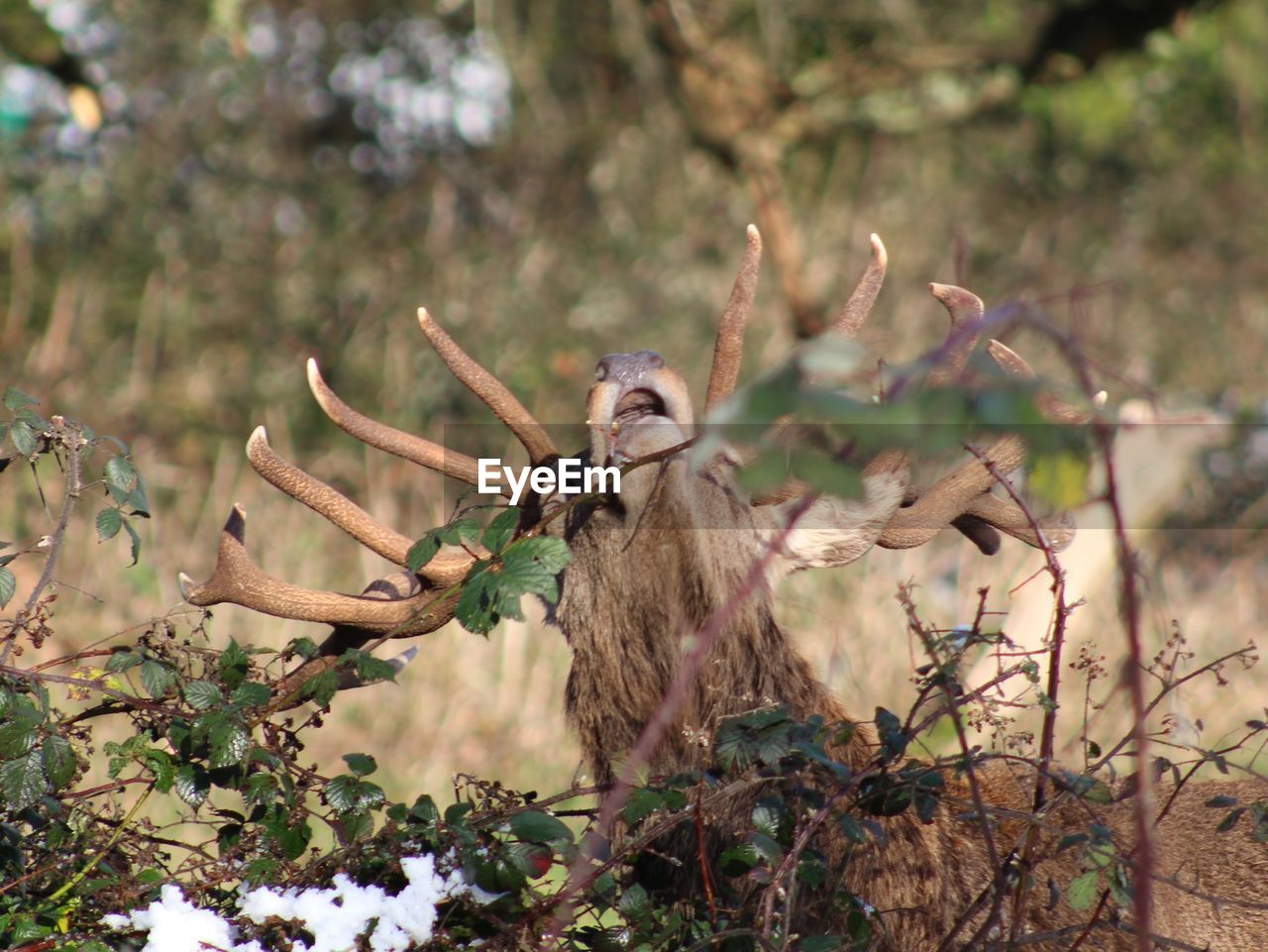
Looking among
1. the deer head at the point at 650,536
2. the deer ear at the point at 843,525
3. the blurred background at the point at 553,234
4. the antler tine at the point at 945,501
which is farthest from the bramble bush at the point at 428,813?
the blurred background at the point at 553,234

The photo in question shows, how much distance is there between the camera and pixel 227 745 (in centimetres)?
265

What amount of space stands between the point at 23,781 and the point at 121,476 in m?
0.58

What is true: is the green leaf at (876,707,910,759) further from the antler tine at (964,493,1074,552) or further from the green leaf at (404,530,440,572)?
the antler tine at (964,493,1074,552)

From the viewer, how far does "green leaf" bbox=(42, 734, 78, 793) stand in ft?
8.57

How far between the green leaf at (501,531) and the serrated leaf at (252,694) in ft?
1.65

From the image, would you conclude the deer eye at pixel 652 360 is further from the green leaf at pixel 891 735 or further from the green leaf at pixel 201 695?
the green leaf at pixel 201 695

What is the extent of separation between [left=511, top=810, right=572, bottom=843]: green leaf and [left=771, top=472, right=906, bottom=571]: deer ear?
1.06 metres

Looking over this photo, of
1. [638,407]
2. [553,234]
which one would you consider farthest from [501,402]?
[553,234]


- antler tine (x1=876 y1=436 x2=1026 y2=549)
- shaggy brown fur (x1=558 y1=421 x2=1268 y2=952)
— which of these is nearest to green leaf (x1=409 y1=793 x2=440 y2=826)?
shaggy brown fur (x1=558 y1=421 x2=1268 y2=952)

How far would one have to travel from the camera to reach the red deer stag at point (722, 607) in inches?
119

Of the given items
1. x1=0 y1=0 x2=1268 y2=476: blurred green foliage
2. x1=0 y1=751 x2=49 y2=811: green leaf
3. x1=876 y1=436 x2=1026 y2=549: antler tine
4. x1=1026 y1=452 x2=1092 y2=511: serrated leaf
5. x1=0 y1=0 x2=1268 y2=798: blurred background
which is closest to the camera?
x1=1026 y1=452 x2=1092 y2=511: serrated leaf

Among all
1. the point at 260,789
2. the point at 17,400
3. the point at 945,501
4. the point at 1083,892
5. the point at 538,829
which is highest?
the point at 945,501

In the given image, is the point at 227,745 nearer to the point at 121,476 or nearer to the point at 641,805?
the point at 121,476

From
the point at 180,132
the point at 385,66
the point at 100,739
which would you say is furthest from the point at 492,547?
the point at 385,66
